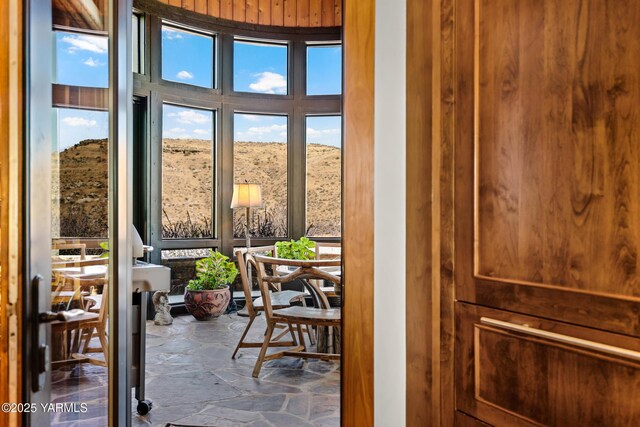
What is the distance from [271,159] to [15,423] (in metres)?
5.20

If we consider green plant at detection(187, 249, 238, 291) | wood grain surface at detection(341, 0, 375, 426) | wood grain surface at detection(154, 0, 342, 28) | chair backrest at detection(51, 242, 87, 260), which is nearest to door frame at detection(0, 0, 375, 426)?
wood grain surface at detection(341, 0, 375, 426)

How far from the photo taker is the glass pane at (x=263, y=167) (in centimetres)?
605

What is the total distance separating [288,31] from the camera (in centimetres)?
609

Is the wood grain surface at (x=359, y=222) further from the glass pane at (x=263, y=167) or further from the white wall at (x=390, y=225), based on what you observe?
the glass pane at (x=263, y=167)

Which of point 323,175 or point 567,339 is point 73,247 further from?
point 323,175

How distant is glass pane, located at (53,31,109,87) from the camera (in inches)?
50.2

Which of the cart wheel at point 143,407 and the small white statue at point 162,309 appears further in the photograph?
the small white statue at point 162,309

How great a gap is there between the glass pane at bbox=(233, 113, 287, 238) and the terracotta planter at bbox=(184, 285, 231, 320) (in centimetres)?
106

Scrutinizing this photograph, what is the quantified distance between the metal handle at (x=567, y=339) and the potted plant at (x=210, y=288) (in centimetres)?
432

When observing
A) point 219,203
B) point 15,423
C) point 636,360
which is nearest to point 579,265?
point 636,360

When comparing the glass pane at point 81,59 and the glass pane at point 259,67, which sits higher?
the glass pane at point 259,67

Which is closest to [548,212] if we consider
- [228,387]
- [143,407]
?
[143,407]

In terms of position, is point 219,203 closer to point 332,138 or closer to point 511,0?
point 332,138

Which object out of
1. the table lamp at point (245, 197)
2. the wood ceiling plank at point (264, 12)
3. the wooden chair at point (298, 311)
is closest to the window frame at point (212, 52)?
the wood ceiling plank at point (264, 12)
